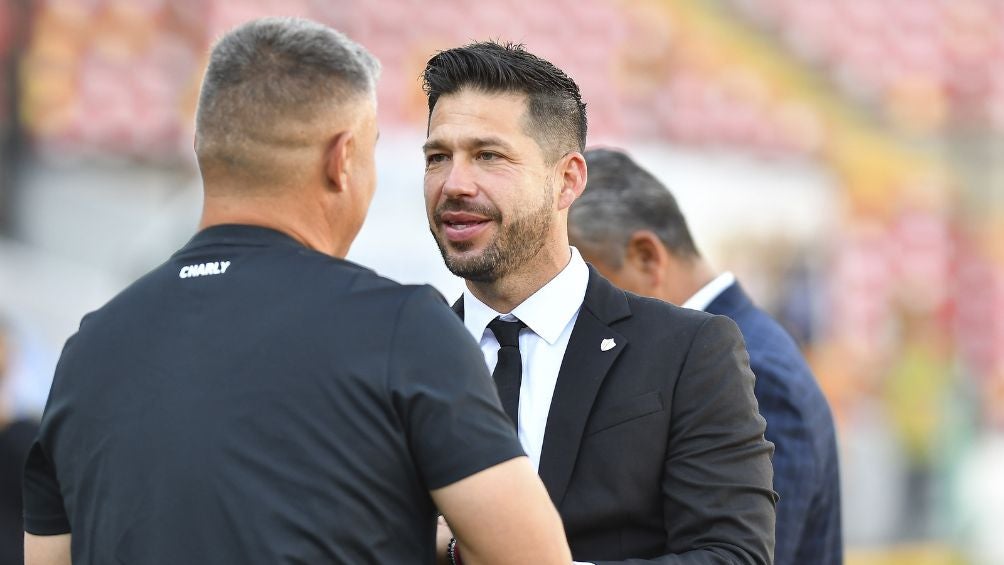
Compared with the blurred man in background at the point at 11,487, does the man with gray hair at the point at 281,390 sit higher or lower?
higher

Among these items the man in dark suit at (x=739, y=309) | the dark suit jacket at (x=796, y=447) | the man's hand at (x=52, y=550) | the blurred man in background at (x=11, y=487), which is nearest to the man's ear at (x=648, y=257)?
the man in dark suit at (x=739, y=309)

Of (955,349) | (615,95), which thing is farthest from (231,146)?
(955,349)

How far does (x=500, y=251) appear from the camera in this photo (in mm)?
2092

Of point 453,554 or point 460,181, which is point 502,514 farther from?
point 460,181

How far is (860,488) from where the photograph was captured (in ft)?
31.6

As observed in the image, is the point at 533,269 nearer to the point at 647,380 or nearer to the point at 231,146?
the point at 647,380

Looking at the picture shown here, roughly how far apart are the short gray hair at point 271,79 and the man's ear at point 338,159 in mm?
42

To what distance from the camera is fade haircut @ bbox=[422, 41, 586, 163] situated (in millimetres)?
2139

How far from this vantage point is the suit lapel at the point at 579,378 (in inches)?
74.3

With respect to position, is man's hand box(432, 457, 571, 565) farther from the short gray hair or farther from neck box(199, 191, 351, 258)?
the short gray hair

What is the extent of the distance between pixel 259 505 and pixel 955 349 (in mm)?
10202

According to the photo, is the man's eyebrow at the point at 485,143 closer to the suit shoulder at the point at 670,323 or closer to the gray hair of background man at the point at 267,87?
the suit shoulder at the point at 670,323

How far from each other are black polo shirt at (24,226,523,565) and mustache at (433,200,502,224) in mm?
554

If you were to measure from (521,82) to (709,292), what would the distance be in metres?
0.89
